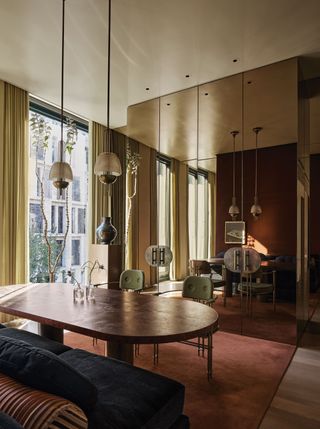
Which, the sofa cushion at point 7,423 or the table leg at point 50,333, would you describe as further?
the table leg at point 50,333

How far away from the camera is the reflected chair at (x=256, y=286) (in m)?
4.11

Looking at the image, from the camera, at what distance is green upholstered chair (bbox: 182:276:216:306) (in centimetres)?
335

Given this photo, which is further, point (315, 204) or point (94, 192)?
point (315, 204)

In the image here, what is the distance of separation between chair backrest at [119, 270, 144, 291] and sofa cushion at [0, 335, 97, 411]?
2.66 metres

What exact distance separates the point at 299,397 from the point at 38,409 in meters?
2.32

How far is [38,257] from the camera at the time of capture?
510 centimetres

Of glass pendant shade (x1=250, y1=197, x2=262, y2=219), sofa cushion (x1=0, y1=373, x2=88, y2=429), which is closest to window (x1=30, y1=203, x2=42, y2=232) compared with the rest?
glass pendant shade (x1=250, y1=197, x2=262, y2=219)

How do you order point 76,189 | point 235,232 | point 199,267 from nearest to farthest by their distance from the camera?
1. point 235,232
2. point 199,267
3. point 76,189

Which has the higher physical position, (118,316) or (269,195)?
(269,195)

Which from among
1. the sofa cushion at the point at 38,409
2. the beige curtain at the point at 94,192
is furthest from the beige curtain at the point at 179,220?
the sofa cushion at the point at 38,409

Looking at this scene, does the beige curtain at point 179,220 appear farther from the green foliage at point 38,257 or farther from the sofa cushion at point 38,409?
the sofa cushion at point 38,409

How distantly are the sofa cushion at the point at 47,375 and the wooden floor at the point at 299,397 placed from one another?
155 centimetres

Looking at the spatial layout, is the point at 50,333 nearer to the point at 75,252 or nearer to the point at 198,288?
the point at 198,288

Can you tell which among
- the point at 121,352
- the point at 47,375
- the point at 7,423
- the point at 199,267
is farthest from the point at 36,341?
the point at 199,267
